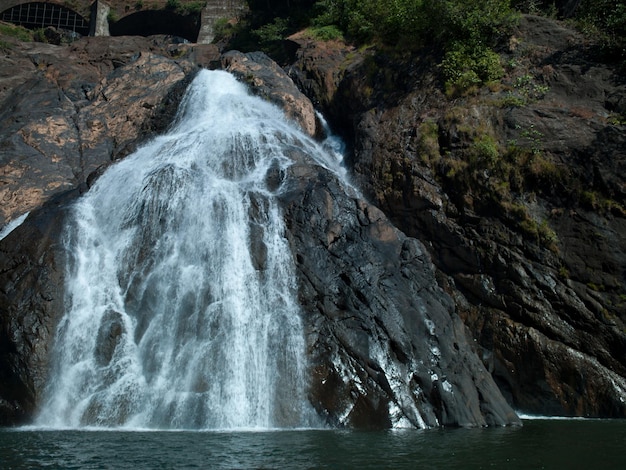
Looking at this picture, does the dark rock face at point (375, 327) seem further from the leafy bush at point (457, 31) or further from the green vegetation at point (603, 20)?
the green vegetation at point (603, 20)

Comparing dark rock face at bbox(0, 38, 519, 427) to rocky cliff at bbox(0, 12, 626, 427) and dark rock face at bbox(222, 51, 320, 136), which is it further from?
dark rock face at bbox(222, 51, 320, 136)

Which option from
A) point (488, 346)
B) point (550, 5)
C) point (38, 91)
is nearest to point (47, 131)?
point (38, 91)

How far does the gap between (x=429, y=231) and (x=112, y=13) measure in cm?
3038

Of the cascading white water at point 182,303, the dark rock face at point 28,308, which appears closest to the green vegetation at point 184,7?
the cascading white water at point 182,303

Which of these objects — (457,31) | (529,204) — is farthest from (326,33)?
(529,204)

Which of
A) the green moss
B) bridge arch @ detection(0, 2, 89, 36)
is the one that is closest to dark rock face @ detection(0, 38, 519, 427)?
the green moss

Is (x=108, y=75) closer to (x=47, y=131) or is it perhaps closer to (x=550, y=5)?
(x=47, y=131)

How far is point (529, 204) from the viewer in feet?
59.0

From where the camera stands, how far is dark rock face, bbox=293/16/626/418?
16.0 m

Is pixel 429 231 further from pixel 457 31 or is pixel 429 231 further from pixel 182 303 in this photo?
pixel 457 31

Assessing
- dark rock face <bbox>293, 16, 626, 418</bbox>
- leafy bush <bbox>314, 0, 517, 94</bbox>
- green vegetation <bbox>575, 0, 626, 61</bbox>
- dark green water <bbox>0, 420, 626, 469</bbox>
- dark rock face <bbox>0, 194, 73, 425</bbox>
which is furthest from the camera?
leafy bush <bbox>314, 0, 517, 94</bbox>

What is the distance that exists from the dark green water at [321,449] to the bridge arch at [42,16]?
3445cm

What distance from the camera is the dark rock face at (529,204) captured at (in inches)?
629

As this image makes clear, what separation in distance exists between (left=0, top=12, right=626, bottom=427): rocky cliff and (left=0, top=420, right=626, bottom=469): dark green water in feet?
6.29
